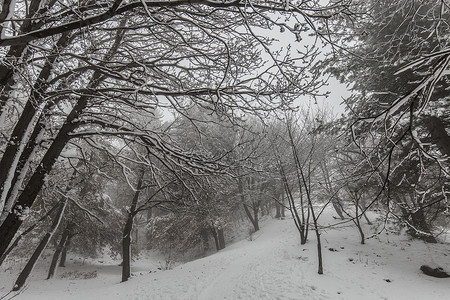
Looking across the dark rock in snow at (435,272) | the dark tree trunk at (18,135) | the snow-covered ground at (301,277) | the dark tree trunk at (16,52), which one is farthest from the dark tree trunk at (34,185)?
the dark rock in snow at (435,272)

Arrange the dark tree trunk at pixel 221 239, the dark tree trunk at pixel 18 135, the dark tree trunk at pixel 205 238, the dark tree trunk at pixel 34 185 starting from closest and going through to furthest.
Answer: the dark tree trunk at pixel 18 135 → the dark tree trunk at pixel 34 185 → the dark tree trunk at pixel 221 239 → the dark tree trunk at pixel 205 238

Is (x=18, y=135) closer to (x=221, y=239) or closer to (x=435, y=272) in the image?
(x=435, y=272)

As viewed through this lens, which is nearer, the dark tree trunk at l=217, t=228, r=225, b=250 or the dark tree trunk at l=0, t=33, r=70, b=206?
the dark tree trunk at l=0, t=33, r=70, b=206

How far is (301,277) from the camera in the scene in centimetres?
781

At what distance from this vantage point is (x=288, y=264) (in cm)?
913

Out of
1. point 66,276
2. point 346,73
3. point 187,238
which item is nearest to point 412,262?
point 346,73

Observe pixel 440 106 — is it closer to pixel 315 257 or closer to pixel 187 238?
pixel 315 257

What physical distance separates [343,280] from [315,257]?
81.2 inches

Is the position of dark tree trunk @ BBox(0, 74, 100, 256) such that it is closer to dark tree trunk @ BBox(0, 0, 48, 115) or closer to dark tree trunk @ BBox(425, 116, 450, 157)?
dark tree trunk @ BBox(0, 0, 48, 115)

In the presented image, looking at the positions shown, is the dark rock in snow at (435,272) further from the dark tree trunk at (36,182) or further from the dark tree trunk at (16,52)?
the dark tree trunk at (16,52)

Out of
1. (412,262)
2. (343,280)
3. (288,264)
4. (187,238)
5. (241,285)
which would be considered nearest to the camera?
(343,280)

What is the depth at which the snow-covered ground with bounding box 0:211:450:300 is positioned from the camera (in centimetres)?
682

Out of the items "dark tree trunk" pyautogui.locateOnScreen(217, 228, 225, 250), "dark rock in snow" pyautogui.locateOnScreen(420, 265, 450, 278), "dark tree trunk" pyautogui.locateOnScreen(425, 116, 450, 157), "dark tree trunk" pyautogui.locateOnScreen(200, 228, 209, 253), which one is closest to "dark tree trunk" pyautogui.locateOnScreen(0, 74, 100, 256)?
"dark tree trunk" pyautogui.locateOnScreen(425, 116, 450, 157)

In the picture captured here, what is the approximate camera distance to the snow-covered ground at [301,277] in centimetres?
682
